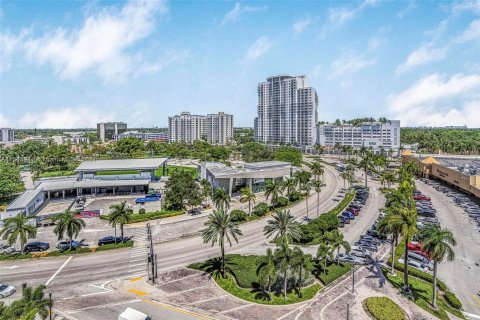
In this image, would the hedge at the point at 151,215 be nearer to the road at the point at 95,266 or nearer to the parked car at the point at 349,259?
the road at the point at 95,266

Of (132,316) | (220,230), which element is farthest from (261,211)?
(132,316)

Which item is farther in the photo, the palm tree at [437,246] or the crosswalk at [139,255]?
the crosswalk at [139,255]

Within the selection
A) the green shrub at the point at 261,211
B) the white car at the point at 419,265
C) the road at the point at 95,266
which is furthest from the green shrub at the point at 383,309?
the green shrub at the point at 261,211

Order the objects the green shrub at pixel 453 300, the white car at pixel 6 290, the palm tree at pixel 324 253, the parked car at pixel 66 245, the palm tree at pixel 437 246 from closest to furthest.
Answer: the palm tree at pixel 437 246, the green shrub at pixel 453 300, the white car at pixel 6 290, the palm tree at pixel 324 253, the parked car at pixel 66 245

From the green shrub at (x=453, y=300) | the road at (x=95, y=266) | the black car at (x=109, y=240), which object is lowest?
the green shrub at (x=453, y=300)

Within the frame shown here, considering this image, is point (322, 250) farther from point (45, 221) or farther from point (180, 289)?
point (45, 221)

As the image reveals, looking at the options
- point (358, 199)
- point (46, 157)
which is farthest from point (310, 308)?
point (46, 157)

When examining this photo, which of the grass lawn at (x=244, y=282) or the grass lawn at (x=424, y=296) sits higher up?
the grass lawn at (x=244, y=282)
